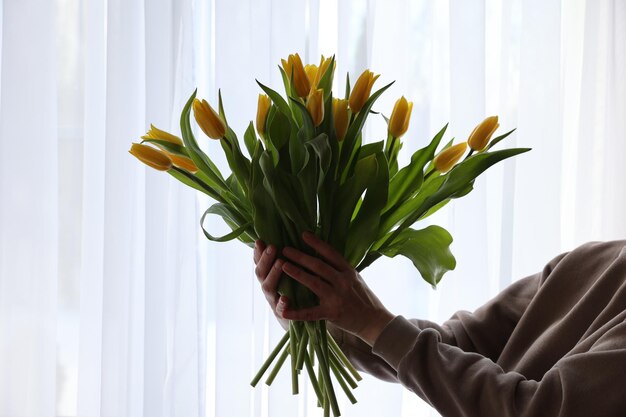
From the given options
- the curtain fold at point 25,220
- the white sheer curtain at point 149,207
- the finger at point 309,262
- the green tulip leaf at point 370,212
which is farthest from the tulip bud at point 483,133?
the curtain fold at point 25,220

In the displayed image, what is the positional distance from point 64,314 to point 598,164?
139cm

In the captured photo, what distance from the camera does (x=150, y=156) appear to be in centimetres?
76

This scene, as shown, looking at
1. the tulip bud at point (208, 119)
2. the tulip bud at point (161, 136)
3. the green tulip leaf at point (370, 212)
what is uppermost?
the tulip bud at point (208, 119)

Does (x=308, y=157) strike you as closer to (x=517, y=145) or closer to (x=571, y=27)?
(x=517, y=145)

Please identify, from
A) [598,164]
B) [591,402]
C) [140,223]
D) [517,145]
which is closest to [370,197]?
[591,402]

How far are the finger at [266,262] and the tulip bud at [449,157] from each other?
0.71 ft

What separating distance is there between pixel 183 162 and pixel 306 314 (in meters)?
0.22

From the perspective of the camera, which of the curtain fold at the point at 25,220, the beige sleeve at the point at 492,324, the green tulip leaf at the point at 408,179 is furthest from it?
the curtain fold at the point at 25,220

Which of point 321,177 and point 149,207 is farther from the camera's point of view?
point 149,207

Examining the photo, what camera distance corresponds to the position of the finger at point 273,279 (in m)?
0.79

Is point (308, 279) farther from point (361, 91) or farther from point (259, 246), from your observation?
point (361, 91)

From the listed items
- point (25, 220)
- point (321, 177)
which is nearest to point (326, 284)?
point (321, 177)

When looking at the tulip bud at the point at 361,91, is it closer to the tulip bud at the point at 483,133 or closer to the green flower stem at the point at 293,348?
the tulip bud at the point at 483,133

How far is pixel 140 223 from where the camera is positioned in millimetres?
1630
